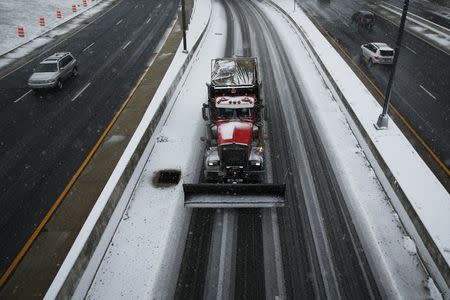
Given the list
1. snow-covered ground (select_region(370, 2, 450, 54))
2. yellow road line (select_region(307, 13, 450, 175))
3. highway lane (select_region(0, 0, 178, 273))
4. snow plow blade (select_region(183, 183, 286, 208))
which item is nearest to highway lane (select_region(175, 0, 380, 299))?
snow plow blade (select_region(183, 183, 286, 208))

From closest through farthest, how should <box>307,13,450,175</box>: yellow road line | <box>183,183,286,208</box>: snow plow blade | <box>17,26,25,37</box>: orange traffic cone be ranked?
<box>183,183,286,208</box>: snow plow blade → <box>307,13,450,175</box>: yellow road line → <box>17,26,25,37</box>: orange traffic cone

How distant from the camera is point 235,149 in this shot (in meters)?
13.0

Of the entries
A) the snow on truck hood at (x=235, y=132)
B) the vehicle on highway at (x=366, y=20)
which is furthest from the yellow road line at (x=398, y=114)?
the snow on truck hood at (x=235, y=132)

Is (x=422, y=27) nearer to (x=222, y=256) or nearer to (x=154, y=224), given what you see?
(x=222, y=256)

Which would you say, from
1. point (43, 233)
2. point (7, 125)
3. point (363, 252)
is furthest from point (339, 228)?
point (7, 125)

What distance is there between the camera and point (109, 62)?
28.3 m

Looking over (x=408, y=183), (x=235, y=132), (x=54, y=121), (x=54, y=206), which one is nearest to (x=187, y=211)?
(x=235, y=132)

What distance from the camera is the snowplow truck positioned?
12289mm

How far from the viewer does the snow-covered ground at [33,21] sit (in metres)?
32.6

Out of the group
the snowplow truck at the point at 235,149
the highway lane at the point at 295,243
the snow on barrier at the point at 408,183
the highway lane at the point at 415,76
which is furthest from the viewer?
the highway lane at the point at 415,76

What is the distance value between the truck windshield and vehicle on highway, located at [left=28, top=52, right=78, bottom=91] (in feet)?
45.5

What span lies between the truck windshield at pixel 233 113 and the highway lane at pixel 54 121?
6681 millimetres

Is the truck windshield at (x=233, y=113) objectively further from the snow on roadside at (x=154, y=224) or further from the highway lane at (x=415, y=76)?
the highway lane at (x=415, y=76)

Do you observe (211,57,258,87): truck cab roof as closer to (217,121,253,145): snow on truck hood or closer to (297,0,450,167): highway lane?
(217,121,253,145): snow on truck hood
